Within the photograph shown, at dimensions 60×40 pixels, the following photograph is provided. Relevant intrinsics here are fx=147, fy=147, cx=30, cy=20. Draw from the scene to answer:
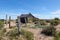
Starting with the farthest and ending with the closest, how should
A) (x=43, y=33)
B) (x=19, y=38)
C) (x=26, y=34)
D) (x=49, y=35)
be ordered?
(x=43, y=33) → (x=49, y=35) → (x=26, y=34) → (x=19, y=38)

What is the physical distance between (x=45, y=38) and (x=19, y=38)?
3.57 meters

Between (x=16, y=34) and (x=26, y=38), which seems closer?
(x=26, y=38)

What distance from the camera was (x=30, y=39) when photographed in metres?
17.0

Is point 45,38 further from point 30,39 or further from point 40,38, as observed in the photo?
point 30,39

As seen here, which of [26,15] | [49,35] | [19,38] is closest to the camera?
[19,38]

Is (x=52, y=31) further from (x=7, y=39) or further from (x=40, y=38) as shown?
(x=7, y=39)

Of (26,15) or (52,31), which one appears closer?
(52,31)

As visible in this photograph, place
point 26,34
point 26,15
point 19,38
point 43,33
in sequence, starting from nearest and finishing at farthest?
point 19,38
point 26,34
point 43,33
point 26,15

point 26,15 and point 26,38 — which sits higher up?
point 26,15

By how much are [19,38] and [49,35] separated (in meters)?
4.65

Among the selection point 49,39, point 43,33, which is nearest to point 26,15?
point 43,33

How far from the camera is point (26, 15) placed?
4762 centimetres

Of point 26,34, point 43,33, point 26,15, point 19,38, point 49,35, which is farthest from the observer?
point 26,15

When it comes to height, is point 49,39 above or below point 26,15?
below
